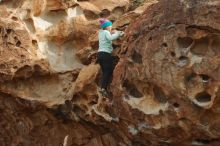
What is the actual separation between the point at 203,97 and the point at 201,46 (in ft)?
2.85

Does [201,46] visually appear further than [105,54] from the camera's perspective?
No

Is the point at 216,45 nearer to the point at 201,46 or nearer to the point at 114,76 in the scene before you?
the point at 201,46

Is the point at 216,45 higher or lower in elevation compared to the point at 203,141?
higher

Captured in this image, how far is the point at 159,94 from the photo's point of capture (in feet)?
34.9

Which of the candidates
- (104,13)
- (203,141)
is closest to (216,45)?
(203,141)

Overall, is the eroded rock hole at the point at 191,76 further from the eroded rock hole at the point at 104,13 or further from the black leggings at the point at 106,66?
the eroded rock hole at the point at 104,13

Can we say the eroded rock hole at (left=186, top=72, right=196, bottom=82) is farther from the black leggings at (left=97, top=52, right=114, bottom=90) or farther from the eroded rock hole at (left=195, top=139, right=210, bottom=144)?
the black leggings at (left=97, top=52, right=114, bottom=90)

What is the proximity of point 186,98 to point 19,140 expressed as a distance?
560 cm

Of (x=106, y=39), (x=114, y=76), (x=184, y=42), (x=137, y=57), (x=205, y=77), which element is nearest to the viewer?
(x=205, y=77)

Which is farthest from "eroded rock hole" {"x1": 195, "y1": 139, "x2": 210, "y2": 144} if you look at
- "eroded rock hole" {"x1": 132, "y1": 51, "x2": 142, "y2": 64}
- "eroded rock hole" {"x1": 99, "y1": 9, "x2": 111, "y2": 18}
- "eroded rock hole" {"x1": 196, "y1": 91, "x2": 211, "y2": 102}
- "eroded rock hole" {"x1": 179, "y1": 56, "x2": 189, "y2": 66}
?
"eroded rock hole" {"x1": 99, "y1": 9, "x2": 111, "y2": 18}

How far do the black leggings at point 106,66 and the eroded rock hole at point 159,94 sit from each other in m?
1.42

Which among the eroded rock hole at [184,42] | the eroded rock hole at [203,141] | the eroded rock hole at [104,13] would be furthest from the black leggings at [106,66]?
the eroded rock hole at [104,13]

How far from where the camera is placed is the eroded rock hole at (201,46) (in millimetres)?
10064

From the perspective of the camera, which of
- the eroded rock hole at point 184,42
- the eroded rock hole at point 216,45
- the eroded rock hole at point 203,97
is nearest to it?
the eroded rock hole at point 216,45
